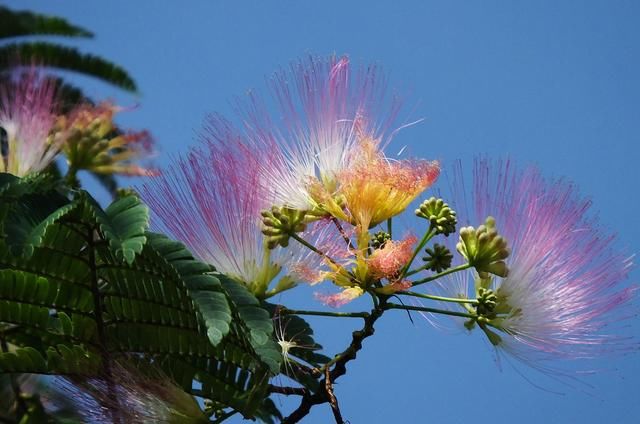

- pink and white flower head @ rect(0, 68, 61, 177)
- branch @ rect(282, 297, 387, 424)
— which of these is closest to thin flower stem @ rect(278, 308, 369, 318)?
branch @ rect(282, 297, 387, 424)

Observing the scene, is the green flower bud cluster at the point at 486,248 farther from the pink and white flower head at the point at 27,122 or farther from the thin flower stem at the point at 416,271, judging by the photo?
the pink and white flower head at the point at 27,122

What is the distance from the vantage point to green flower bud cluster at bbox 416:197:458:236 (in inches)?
106

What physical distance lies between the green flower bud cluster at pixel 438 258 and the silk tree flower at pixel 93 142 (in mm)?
1970

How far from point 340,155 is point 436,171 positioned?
0.27 m

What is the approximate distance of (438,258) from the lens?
106 inches

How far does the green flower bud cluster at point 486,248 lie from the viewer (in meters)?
2.67

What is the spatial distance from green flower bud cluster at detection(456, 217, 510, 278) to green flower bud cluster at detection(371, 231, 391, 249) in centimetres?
20

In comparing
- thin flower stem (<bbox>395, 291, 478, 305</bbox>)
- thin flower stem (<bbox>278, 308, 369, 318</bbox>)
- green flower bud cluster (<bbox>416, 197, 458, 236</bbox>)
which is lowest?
thin flower stem (<bbox>278, 308, 369, 318</bbox>)

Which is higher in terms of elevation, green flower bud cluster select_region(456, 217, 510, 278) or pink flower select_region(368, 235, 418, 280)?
green flower bud cluster select_region(456, 217, 510, 278)

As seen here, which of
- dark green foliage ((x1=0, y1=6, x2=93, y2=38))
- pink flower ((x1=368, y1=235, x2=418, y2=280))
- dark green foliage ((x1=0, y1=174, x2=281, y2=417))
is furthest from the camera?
dark green foliage ((x1=0, y1=6, x2=93, y2=38))

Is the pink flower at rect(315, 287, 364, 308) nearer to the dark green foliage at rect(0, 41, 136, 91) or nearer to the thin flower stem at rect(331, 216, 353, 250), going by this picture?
the thin flower stem at rect(331, 216, 353, 250)

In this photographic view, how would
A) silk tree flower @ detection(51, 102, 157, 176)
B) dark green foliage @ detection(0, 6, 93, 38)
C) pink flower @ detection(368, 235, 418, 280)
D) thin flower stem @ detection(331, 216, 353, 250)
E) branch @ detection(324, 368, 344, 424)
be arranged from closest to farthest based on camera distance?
branch @ detection(324, 368, 344, 424)
pink flower @ detection(368, 235, 418, 280)
thin flower stem @ detection(331, 216, 353, 250)
silk tree flower @ detection(51, 102, 157, 176)
dark green foliage @ detection(0, 6, 93, 38)

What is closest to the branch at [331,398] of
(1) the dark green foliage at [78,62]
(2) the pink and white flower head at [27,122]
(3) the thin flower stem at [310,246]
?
(3) the thin flower stem at [310,246]

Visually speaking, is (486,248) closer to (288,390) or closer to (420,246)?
(420,246)
